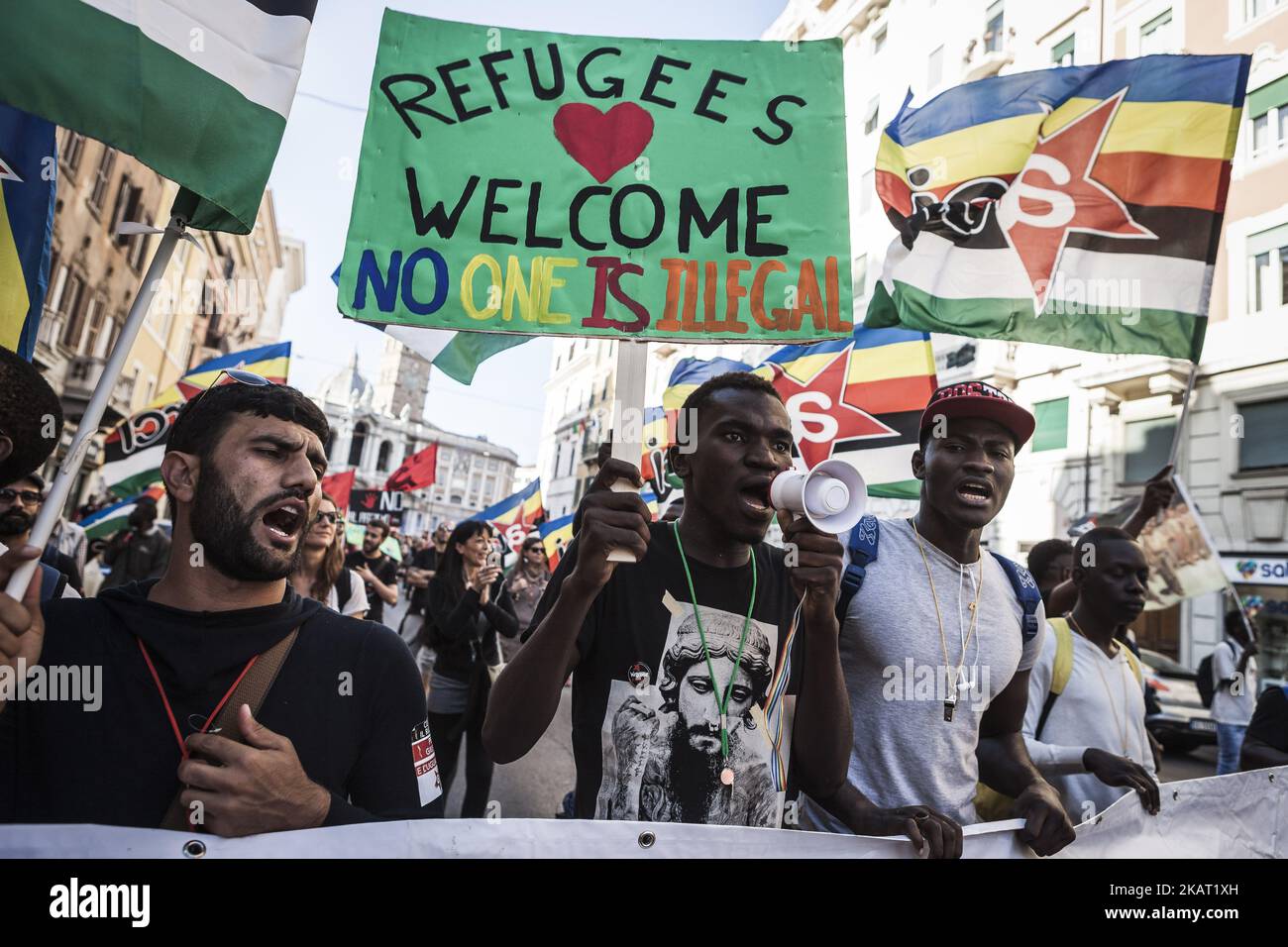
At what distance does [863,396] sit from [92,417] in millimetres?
5696

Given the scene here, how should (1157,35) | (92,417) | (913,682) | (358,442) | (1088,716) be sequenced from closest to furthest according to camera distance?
(92,417)
(913,682)
(1088,716)
(1157,35)
(358,442)

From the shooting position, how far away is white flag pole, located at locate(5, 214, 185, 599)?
5.06 ft

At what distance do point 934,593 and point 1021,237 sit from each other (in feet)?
8.43

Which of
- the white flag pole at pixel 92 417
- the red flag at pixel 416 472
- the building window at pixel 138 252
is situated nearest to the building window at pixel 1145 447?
the red flag at pixel 416 472

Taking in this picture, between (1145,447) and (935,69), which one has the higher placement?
(935,69)

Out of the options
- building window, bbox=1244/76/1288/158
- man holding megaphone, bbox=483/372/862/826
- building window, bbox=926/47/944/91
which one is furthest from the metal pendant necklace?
building window, bbox=926/47/944/91

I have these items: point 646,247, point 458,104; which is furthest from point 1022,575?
point 458,104

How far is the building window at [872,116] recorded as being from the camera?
92.3 feet

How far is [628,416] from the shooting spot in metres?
1.96

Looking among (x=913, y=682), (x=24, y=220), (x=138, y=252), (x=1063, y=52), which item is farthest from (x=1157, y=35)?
(x=138, y=252)

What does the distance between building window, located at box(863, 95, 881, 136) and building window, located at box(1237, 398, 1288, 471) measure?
57.5 ft

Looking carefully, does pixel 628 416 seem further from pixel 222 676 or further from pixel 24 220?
pixel 24 220

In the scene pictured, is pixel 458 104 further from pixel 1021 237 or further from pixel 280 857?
pixel 1021 237

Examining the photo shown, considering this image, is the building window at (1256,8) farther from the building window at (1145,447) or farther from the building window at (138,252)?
the building window at (138,252)
